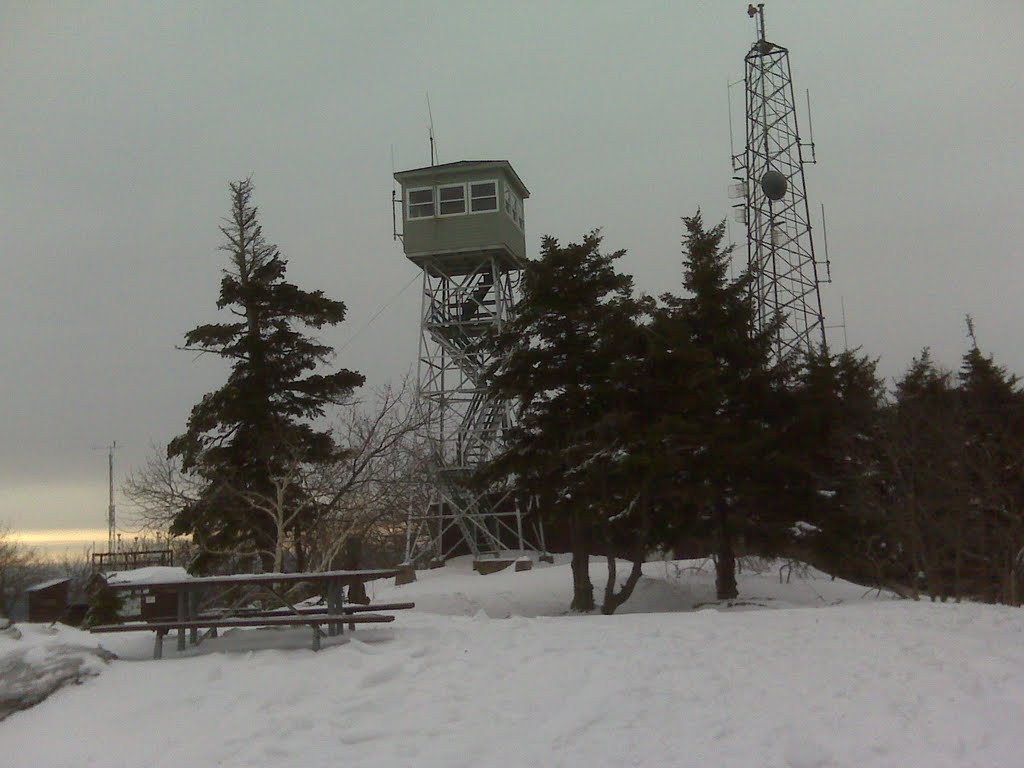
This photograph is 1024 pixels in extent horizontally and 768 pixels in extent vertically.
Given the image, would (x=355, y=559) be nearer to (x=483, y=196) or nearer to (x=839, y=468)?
(x=483, y=196)

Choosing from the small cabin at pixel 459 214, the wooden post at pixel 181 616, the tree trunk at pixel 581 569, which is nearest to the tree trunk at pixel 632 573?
the tree trunk at pixel 581 569

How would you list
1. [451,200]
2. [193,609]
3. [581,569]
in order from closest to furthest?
1. [193,609]
2. [581,569]
3. [451,200]

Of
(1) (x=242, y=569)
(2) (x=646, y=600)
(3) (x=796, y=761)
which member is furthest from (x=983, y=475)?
(1) (x=242, y=569)

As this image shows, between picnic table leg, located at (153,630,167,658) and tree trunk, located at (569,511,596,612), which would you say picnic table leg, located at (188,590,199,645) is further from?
tree trunk, located at (569,511,596,612)

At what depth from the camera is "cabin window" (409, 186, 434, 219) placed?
3178 centimetres

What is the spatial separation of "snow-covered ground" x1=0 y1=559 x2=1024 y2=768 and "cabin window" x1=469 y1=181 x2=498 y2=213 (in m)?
22.5

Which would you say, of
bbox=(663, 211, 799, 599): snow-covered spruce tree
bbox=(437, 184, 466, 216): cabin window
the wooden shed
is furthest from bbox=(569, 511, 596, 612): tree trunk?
the wooden shed

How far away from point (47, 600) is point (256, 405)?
14.7 metres

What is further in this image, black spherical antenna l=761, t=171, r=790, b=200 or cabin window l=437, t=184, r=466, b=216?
cabin window l=437, t=184, r=466, b=216

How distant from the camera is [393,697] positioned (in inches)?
303

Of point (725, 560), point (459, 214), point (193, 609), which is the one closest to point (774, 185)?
point (459, 214)

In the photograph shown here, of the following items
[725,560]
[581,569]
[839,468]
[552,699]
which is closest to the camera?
[552,699]

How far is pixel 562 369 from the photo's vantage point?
17.4 metres

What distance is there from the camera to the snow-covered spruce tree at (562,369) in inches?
682
